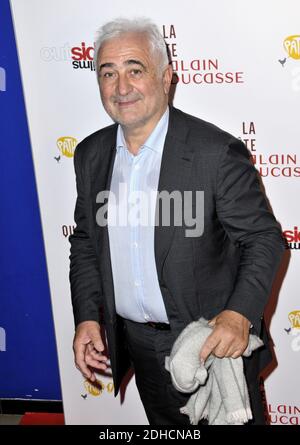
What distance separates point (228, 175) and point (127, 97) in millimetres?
433

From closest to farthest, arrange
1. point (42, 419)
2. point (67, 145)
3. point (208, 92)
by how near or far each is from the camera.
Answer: point (208, 92)
point (67, 145)
point (42, 419)

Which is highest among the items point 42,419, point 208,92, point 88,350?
point 208,92

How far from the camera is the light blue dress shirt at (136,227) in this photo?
7.72ft

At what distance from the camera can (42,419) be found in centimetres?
364

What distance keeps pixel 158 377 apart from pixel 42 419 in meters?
1.32

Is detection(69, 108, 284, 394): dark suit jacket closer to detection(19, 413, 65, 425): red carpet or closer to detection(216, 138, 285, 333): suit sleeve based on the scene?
detection(216, 138, 285, 333): suit sleeve

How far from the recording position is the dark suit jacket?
2170 millimetres

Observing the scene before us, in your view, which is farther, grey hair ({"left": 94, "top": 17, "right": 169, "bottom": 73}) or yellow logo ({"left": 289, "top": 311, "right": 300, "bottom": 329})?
yellow logo ({"left": 289, "top": 311, "right": 300, "bottom": 329})

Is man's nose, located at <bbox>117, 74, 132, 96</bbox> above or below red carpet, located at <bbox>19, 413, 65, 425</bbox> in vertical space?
above

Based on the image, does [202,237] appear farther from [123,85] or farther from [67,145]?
[67,145]

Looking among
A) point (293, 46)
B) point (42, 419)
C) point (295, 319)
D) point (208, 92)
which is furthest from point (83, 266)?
point (42, 419)

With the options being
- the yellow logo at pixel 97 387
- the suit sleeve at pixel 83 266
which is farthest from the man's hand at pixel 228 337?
the yellow logo at pixel 97 387

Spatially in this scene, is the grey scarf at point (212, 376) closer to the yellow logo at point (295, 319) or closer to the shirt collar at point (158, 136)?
the shirt collar at point (158, 136)

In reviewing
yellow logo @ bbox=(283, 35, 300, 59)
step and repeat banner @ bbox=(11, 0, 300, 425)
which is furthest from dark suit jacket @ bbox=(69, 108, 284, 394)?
yellow logo @ bbox=(283, 35, 300, 59)
